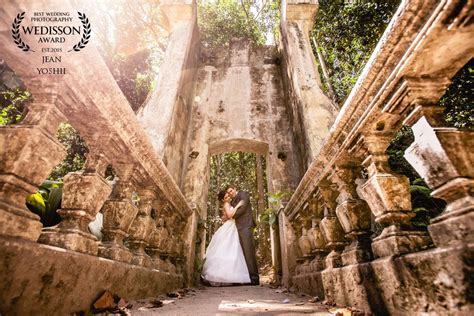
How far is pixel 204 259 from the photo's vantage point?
605 centimetres

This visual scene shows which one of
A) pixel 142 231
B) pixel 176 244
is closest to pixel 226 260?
pixel 176 244

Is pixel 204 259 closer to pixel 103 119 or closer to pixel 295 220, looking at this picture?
pixel 295 220

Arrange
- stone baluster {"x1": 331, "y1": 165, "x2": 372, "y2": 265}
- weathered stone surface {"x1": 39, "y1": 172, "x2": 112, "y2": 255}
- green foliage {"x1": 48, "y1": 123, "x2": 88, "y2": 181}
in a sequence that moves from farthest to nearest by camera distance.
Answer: green foliage {"x1": 48, "y1": 123, "x2": 88, "y2": 181}
stone baluster {"x1": 331, "y1": 165, "x2": 372, "y2": 265}
weathered stone surface {"x1": 39, "y1": 172, "x2": 112, "y2": 255}

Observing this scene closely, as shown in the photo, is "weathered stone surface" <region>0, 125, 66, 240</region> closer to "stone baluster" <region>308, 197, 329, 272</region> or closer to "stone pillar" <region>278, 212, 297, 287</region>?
"stone baluster" <region>308, 197, 329, 272</region>

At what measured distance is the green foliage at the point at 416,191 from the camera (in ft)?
13.2

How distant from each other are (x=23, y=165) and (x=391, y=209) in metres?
2.03

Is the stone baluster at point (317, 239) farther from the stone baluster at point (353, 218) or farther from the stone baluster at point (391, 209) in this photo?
the stone baluster at point (391, 209)

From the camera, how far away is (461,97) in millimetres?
4086

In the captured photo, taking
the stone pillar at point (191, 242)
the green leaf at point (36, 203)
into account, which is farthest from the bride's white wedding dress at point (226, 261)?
the green leaf at point (36, 203)

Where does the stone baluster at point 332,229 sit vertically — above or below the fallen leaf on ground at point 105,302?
above

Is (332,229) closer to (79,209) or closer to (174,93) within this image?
(79,209)

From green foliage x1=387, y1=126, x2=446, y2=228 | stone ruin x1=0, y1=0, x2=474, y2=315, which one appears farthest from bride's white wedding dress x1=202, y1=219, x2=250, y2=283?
green foliage x1=387, y1=126, x2=446, y2=228

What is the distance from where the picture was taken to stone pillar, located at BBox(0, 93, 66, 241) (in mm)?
1226

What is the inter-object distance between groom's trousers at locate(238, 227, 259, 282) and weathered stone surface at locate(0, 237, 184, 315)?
4.39 meters
